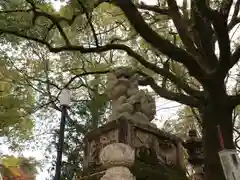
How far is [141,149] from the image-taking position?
5168mm

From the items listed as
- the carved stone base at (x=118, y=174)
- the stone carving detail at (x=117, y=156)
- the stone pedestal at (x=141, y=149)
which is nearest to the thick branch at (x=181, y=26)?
the stone pedestal at (x=141, y=149)

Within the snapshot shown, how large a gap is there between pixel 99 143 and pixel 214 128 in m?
1.87

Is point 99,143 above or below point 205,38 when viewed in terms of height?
below

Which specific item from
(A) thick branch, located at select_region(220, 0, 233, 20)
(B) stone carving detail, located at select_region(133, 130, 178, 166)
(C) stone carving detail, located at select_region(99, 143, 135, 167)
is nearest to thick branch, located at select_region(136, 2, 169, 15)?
(A) thick branch, located at select_region(220, 0, 233, 20)

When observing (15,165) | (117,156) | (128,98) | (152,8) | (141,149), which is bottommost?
(117,156)

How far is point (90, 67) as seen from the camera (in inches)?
372

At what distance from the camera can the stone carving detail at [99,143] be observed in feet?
17.2

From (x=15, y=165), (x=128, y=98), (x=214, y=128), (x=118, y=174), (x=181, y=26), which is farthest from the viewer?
(x=15, y=165)

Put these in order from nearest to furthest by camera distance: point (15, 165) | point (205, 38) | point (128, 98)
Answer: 1. point (128, 98)
2. point (205, 38)
3. point (15, 165)

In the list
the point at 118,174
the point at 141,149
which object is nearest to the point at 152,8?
the point at 141,149

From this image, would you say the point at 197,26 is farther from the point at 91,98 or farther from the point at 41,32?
the point at 91,98

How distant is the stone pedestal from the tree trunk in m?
0.43

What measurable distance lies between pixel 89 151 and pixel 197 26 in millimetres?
3534

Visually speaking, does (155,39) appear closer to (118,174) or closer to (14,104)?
(118,174)
